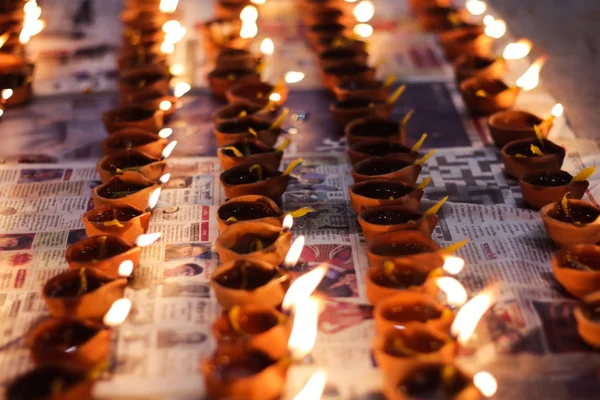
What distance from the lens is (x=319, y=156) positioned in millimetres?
1779

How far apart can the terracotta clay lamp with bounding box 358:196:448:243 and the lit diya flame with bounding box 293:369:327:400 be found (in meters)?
0.32

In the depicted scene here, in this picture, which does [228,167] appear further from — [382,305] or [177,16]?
[177,16]

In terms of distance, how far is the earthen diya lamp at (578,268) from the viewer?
3.80 ft

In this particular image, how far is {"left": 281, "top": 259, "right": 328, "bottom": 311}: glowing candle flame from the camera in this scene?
1.22 m

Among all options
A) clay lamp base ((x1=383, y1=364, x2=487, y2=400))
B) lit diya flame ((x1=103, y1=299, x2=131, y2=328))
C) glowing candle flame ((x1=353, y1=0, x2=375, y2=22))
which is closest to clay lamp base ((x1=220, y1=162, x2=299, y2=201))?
lit diya flame ((x1=103, y1=299, x2=131, y2=328))

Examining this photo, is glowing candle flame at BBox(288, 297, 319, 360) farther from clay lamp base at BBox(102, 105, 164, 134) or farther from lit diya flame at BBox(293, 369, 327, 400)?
clay lamp base at BBox(102, 105, 164, 134)

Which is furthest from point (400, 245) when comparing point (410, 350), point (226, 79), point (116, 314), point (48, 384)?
point (226, 79)

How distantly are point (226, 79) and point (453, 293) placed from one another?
107cm

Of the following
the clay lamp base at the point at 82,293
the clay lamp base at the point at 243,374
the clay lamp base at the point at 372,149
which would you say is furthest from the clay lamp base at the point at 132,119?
the clay lamp base at the point at 243,374

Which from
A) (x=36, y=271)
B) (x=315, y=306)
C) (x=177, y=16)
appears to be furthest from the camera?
(x=177, y=16)

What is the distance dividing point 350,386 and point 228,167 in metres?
0.69

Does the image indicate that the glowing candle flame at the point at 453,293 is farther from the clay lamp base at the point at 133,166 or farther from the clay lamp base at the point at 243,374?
the clay lamp base at the point at 133,166

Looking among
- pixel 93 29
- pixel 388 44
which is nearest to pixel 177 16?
pixel 93 29

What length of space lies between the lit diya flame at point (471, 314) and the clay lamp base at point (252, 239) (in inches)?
12.7
